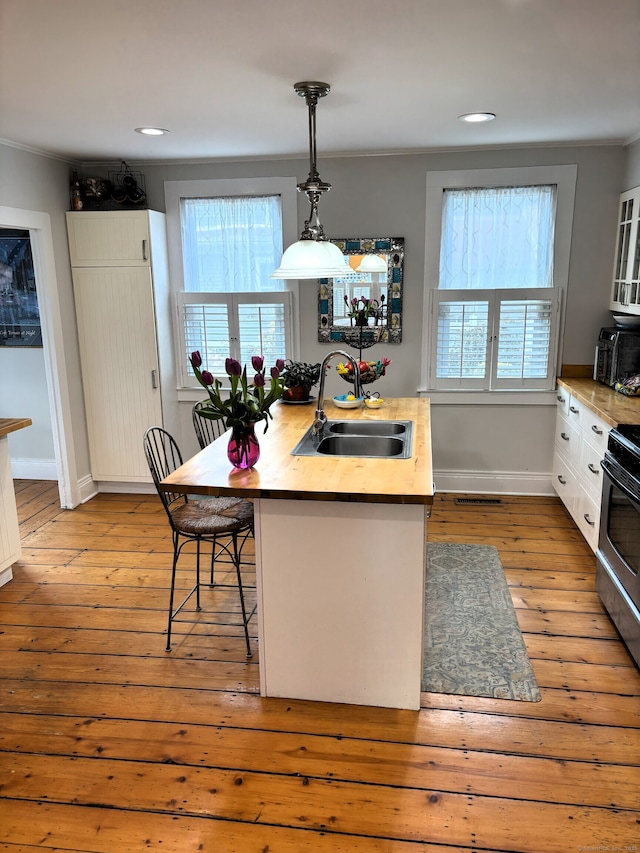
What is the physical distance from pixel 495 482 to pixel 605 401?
1344mm

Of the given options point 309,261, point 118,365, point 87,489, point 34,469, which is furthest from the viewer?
point 34,469

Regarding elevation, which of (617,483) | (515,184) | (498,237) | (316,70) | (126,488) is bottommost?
(126,488)

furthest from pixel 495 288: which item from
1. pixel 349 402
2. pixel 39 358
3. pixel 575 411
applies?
pixel 39 358

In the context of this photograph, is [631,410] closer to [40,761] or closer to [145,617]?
[145,617]

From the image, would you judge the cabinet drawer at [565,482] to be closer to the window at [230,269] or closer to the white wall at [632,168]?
the white wall at [632,168]

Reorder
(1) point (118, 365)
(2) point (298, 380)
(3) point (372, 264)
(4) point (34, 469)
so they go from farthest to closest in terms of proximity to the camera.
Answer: (4) point (34, 469) → (1) point (118, 365) → (3) point (372, 264) → (2) point (298, 380)

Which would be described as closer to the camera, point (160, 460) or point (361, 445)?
point (361, 445)

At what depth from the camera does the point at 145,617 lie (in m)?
3.20

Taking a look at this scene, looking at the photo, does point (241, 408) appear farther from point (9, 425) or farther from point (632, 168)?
point (632, 168)

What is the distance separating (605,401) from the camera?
3.66 meters

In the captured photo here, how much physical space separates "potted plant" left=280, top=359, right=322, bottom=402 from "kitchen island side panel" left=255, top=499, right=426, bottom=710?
156 cm

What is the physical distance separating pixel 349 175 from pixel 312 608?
10.7ft

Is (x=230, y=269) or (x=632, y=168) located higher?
(x=632, y=168)

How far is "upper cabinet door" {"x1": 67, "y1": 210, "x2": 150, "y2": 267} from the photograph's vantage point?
4523mm
